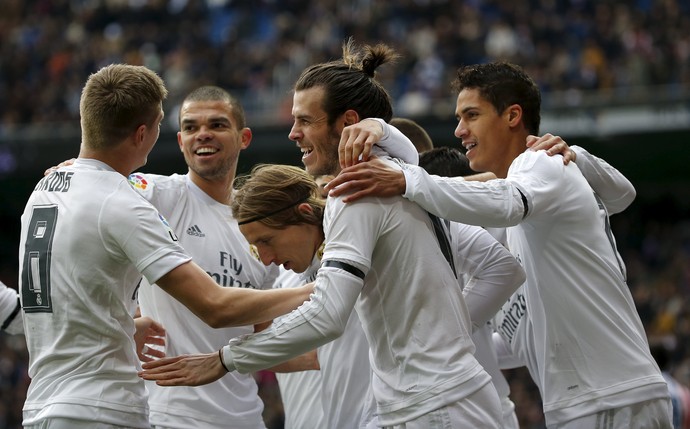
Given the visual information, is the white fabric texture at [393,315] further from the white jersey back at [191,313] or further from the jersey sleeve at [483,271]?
the white jersey back at [191,313]

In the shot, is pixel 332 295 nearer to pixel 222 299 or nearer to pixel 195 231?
pixel 222 299

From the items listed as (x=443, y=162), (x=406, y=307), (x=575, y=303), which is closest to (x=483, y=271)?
(x=575, y=303)

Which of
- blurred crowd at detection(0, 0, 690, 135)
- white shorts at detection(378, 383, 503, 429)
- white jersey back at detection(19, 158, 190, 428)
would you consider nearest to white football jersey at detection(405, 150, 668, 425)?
white shorts at detection(378, 383, 503, 429)

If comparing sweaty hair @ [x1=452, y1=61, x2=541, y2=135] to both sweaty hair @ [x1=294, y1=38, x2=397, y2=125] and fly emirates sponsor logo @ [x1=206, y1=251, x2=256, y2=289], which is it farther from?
fly emirates sponsor logo @ [x1=206, y1=251, x2=256, y2=289]

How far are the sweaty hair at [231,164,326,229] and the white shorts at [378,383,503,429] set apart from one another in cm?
124

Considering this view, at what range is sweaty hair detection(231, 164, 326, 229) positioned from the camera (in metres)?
4.82

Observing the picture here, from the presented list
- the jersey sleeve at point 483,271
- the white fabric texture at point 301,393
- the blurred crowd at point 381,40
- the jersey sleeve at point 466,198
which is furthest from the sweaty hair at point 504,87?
the blurred crowd at point 381,40

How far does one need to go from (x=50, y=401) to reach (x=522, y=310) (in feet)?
8.28

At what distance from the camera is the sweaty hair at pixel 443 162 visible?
19.4 feet

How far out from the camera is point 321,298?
4.01 m

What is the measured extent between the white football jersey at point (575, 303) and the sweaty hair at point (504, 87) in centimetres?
57

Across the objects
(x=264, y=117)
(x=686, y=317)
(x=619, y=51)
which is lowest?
(x=686, y=317)

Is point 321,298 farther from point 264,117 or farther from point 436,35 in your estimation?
point 436,35

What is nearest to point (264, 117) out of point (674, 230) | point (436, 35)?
point (436, 35)
